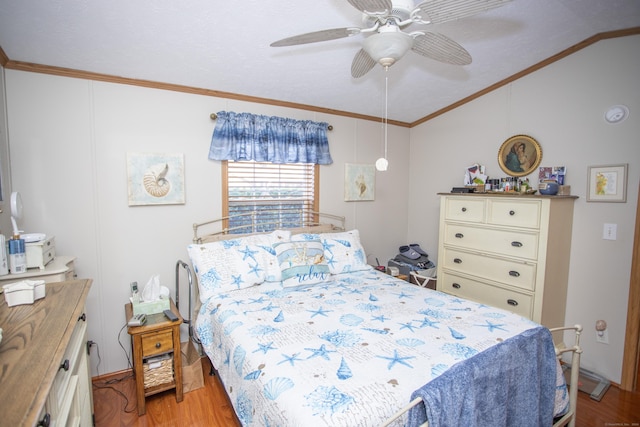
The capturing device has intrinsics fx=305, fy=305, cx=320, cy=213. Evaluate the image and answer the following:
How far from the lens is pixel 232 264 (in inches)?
96.0

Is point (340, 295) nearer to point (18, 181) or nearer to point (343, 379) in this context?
point (343, 379)

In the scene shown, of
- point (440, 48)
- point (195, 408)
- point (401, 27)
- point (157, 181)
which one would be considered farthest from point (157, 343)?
A: point (440, 48)

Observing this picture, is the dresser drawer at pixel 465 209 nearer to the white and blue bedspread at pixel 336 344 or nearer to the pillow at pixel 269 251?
the white and blue bedspread at pixel 336 344

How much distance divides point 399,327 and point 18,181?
2755 millimetres

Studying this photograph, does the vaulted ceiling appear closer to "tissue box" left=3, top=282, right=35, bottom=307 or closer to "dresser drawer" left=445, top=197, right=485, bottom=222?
"dresser drawer" left=445, top=197, right=485, bottom=222

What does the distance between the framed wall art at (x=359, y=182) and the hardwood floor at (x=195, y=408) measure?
2316mm

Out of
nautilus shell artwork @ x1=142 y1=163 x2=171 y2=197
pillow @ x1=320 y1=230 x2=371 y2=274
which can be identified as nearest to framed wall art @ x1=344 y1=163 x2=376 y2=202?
pillow @ x1=320 y1=230 x2=371 y2=274

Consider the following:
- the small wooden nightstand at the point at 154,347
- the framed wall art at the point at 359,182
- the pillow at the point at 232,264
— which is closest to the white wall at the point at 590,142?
the framed wall art at the point at 359,182

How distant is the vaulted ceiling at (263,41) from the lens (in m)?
1.78

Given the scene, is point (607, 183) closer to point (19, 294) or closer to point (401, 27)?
point (401, 27)

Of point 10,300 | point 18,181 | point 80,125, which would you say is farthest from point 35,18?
point 10,300

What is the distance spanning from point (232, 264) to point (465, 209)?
89.6 inches

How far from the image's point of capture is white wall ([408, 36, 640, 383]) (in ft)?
7.81

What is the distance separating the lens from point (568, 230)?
265 cm
